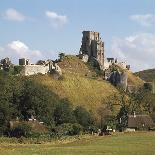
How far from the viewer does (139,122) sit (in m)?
111

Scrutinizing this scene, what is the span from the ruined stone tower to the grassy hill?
601 cm

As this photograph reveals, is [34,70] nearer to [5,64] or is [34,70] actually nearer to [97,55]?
[5,64]

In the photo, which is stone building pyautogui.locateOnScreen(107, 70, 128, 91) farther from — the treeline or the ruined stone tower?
the treeline

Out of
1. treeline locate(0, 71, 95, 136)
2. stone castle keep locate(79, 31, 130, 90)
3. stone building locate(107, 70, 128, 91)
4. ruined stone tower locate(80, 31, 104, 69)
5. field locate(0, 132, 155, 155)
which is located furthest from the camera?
ruined stone tower locate(80, 31, 104, 69)

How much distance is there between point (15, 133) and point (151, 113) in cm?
4906

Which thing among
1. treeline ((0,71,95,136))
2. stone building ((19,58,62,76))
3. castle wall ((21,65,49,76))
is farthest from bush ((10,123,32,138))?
stone building ((19,58,62,76))

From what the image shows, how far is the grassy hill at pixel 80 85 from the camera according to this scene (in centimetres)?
13750

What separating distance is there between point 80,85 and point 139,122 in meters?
38.6

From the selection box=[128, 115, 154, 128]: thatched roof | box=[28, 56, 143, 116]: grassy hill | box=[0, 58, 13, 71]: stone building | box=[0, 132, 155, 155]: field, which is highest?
box=[0, 58, 13, 71]: stone building

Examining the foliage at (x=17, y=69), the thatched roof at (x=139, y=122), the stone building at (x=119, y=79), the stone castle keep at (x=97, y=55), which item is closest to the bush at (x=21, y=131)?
the thatched roof at (x=139, y=122)

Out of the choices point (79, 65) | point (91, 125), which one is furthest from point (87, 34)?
point (91, 125)

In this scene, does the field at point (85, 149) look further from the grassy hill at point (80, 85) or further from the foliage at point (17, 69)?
the foliage at point (17, 69)

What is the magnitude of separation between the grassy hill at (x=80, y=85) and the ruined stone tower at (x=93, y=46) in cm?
601

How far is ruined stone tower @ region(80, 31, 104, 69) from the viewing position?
170250 millimetres
